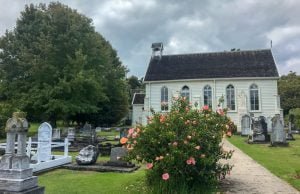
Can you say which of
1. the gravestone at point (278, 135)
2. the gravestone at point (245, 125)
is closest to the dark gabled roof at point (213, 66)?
the gravestone at point (245, 125)

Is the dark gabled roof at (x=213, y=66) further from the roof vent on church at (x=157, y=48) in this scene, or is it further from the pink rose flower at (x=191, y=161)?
the pink rose flower at (x=191, y=161)

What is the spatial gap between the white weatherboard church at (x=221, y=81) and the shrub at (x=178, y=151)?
29209 mm

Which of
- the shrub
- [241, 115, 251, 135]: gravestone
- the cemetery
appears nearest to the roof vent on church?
the cemetery

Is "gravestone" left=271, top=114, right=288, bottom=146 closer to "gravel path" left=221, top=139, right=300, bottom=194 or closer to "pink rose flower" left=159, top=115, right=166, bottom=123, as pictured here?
"gravel path" left=221, top=139, right=300, bottom=194

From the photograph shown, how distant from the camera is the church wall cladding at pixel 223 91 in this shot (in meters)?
38.5

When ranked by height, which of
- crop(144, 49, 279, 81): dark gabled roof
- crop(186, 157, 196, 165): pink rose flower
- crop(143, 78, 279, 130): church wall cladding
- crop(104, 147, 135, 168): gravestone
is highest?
crop(144, 49, 279, 81): dark gabled roof

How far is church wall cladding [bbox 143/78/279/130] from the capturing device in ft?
126

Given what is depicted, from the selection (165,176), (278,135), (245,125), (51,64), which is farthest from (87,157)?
(245,125)

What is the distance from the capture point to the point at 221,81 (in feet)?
132

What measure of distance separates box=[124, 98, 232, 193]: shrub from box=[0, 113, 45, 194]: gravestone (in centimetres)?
249

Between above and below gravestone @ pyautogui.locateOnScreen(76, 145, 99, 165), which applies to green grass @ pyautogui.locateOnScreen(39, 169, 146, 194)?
below

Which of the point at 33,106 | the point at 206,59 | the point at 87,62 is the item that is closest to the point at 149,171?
the point at 33,106

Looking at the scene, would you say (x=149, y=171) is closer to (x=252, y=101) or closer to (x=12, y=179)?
(x=12, y=179)

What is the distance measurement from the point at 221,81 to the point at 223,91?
1257 mm
